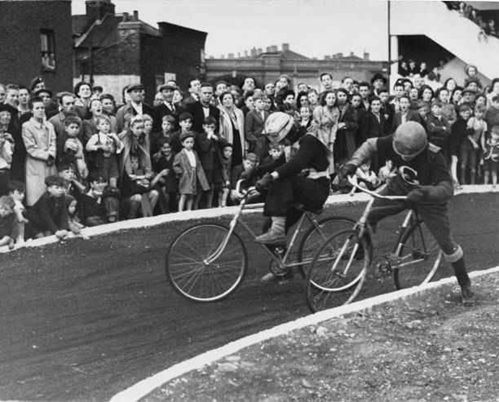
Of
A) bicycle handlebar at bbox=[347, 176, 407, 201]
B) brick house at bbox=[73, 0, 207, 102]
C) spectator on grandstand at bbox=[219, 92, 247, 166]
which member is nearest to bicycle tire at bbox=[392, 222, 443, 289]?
bicycle handlebar at bbox=[347, 176, 407, 201]

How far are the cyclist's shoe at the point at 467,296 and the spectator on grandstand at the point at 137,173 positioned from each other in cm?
235

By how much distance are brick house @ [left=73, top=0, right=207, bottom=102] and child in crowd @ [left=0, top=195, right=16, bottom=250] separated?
3.89ft

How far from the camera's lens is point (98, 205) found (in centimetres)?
639

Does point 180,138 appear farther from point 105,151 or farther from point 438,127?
point 438,127

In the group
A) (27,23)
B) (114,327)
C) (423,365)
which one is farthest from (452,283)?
(27,23)

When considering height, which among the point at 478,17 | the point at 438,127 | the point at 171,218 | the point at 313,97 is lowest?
the point at 171,218

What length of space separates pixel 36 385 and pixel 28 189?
6.58 ft

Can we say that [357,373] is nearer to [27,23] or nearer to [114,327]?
[114,327]

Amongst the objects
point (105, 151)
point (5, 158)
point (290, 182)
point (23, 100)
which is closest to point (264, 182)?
point (290, 182)

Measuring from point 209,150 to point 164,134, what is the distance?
1.40ft

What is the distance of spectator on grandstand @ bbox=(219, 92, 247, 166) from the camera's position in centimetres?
696

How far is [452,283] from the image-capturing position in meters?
5.88

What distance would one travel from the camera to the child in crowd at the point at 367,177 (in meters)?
5.77

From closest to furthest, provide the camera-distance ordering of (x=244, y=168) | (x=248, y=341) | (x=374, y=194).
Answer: (x=248, y=341)
(x=374, y=194)
(x=244, y=168)
